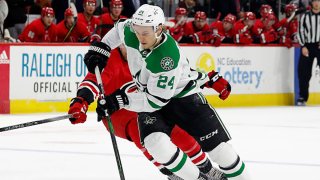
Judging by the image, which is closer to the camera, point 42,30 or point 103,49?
point 103,49

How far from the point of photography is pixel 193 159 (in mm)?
5160

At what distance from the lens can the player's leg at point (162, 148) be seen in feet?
15.2

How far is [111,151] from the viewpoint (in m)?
6.87

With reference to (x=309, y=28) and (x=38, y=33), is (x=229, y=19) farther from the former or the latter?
(x=38, y=33)

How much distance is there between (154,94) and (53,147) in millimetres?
2634

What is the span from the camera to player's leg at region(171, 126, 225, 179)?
5.09m

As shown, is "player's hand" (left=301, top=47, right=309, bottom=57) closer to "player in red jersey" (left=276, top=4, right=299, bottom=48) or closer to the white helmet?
"player in red jersey" (left=276, top=4, right=299, bottom=48)

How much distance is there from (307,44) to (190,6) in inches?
63.8

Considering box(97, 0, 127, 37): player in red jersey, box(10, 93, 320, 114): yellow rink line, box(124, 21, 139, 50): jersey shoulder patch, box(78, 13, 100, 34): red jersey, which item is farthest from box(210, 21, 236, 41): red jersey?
box(124, 21, 139, 50): jersey shoulder patch

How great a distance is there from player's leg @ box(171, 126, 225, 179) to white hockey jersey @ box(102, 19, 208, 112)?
29 cm

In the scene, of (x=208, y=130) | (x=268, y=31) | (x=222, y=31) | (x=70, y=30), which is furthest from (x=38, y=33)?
(x=208, y=130)

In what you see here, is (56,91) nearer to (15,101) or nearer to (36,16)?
(15,101)

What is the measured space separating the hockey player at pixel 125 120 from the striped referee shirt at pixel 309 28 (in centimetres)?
687

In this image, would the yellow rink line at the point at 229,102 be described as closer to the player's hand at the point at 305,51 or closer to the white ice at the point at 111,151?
the white ice at the point at 111,151
